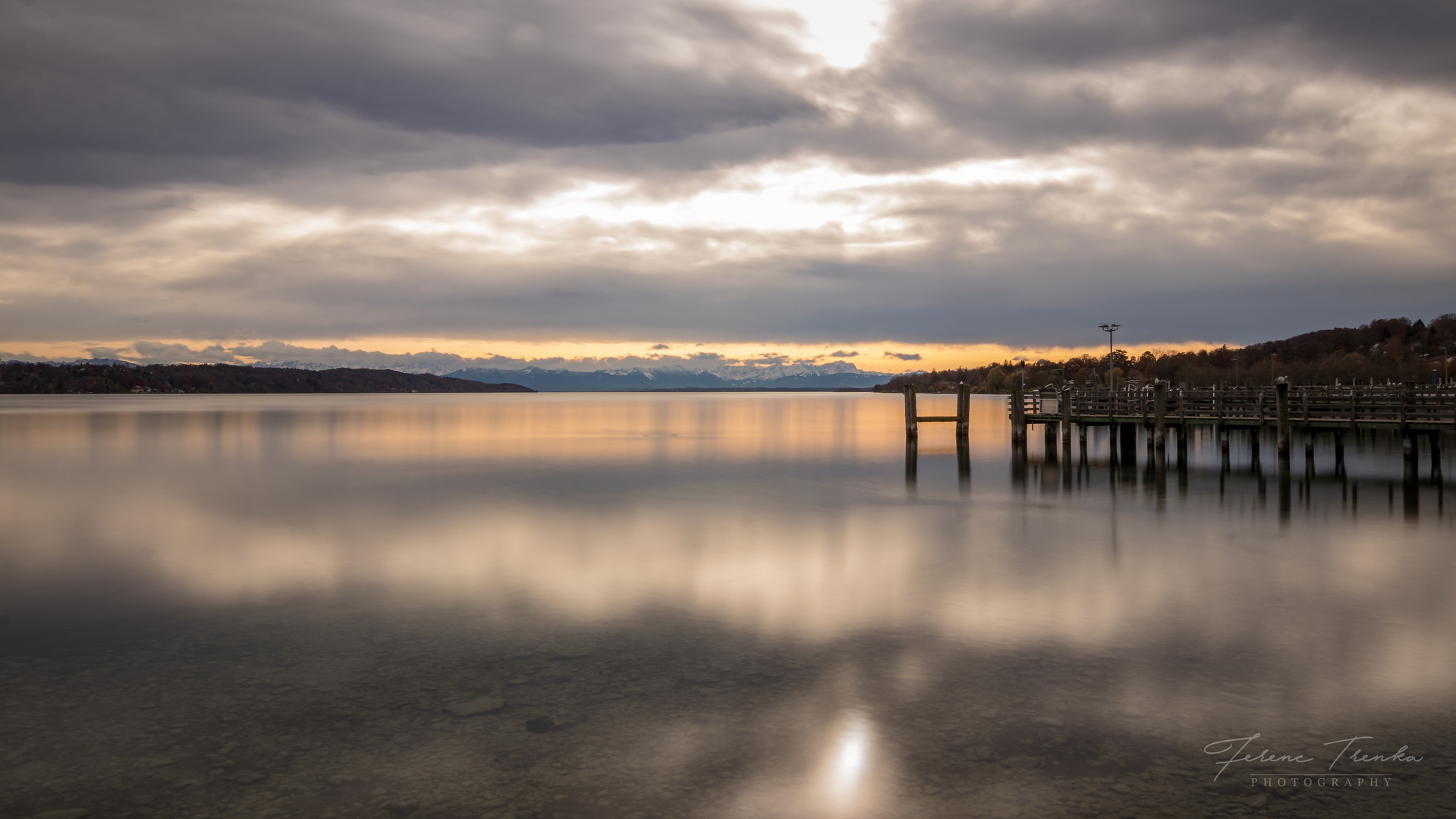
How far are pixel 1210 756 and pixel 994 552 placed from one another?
1190cm

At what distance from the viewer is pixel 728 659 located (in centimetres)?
1173

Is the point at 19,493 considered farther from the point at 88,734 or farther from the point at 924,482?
the point at 924,482

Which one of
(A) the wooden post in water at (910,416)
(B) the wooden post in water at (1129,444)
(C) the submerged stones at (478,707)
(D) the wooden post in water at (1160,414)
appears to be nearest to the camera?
(C) the submerged stones at (478,707)

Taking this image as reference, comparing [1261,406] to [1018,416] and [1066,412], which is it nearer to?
[1066,412]

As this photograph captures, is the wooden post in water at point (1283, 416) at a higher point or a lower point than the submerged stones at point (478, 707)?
higher

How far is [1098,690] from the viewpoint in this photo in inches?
408

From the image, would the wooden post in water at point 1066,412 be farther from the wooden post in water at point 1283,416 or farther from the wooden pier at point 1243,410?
the wooden post in water at point 1283,416

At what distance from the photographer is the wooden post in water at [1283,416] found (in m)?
39.3

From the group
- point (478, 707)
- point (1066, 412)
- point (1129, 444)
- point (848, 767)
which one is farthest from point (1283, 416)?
point (478, 707)

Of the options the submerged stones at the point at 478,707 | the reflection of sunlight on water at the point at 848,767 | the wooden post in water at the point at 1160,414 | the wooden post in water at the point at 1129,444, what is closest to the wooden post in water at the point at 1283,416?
the wooden post in water at the point at 1160,414

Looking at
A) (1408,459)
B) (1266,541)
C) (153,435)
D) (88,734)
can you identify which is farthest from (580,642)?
(153,435)

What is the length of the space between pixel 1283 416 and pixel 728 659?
38.3 meters

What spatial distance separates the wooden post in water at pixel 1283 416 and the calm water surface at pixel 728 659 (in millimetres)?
10823

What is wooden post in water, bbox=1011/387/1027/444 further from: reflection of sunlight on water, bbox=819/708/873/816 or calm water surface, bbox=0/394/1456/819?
reflection of sunlight on water, bbox=819/708/873/816
